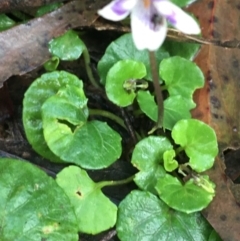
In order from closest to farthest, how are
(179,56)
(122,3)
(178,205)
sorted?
(122,3)
(178,205)
(179,56)

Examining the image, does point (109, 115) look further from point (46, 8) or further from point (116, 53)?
point (46, 8)

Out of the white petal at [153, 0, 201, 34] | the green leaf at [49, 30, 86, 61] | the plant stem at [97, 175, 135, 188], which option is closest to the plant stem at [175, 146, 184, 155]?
the plant stem at [97, 175, 135, 188]

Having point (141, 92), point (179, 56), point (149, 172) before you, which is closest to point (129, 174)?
point (149, 172)

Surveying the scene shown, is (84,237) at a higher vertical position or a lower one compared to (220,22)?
lower

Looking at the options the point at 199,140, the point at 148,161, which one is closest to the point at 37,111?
the point at 148,161

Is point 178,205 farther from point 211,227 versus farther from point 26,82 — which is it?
point 26,82

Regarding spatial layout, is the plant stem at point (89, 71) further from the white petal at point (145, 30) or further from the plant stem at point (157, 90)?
the white petal at point (145, 30)
